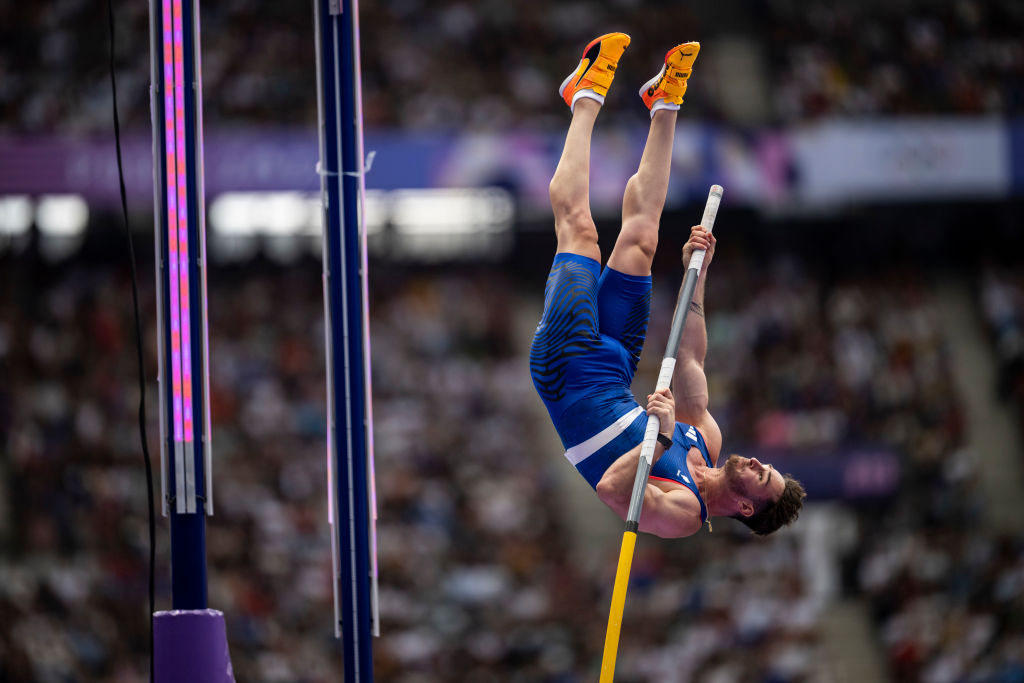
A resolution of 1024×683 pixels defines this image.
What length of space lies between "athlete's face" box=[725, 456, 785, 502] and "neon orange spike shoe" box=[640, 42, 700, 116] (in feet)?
5.98

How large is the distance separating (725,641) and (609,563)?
5.06 feet

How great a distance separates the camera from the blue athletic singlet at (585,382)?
577 cm

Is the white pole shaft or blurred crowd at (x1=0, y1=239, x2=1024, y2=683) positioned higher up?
the white pole shaft

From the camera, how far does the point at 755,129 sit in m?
16.2

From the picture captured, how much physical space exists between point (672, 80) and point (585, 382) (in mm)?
1591

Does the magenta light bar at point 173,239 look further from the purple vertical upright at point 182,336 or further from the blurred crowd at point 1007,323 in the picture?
the blurred crowd at point 1007,323

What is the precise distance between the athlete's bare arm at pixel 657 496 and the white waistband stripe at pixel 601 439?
0.60 ft

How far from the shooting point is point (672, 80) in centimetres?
596

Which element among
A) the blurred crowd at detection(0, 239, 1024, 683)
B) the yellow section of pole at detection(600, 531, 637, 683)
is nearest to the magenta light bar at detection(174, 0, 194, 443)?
the yellow section of pole at detection(600, 531, 637, 683)

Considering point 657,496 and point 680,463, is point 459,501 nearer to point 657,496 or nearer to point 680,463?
point 680,463

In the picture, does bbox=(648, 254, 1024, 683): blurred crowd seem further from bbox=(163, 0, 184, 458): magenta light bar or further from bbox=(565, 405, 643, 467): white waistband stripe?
bbox=(163, 0, 184, 458): magenta light bar

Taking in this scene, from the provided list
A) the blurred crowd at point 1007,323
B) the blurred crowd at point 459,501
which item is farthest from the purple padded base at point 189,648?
the blurred crowd at point 1007,323

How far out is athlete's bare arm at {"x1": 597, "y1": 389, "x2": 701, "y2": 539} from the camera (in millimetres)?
5398

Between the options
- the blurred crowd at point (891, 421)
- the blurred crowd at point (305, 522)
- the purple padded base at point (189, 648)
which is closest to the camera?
the purple padded base at point (189, 648)
